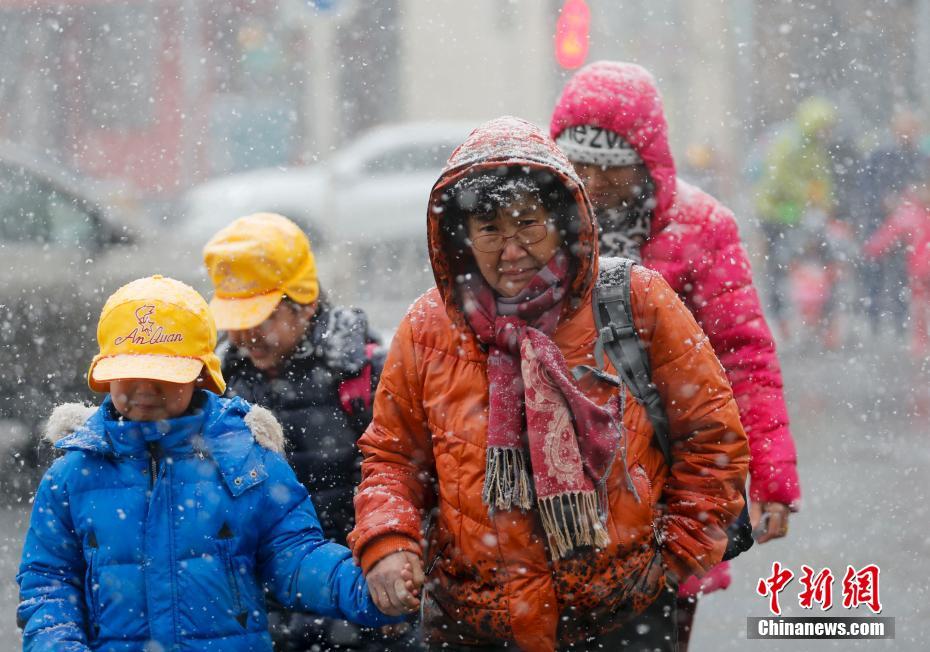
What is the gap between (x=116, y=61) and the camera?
106ft

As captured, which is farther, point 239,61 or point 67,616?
point 239,61

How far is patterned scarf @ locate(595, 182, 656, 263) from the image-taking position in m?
3.75

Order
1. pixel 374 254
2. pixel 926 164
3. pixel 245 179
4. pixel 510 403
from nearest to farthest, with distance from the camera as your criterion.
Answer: pixel 510 403 < pixel 926 164 < pixel 374 254 < pixel 245 179

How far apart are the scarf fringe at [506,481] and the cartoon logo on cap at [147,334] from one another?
2.70ft

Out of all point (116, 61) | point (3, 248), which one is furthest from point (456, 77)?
point (3, 248)

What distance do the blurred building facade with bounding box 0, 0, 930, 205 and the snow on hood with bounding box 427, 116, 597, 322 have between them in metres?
24.6

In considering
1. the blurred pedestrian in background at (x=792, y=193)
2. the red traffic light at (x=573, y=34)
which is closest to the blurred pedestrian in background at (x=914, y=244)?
the blurred pedestrian in background at (x=792, y=193)

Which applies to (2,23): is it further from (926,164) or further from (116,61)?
(926,164)

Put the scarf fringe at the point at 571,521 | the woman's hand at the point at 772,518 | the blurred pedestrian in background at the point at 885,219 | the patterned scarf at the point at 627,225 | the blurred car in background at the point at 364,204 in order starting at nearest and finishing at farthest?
the scarf fringe at the point at 571,521 → the woman's hand at the point at 772,518 → the patterned scarf at the point at 627,225 → the blurred pedestrian in background at the point at 885,219 → the blurred car in background at the point at 364,204

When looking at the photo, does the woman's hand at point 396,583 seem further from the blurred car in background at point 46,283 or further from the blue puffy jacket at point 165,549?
the blurred car in background at point 46,283

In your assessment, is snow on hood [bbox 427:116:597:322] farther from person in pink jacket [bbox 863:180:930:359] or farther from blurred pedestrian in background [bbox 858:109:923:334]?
blurred pedestrian in background [bbox 858:109:923:334]

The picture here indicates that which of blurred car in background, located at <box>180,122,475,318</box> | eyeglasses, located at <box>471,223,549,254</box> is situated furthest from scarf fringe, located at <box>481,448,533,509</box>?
blurred car in background, located at <box>180,122,475,318</box>

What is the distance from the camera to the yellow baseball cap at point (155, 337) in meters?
3.03

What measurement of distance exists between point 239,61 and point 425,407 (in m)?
28.9
